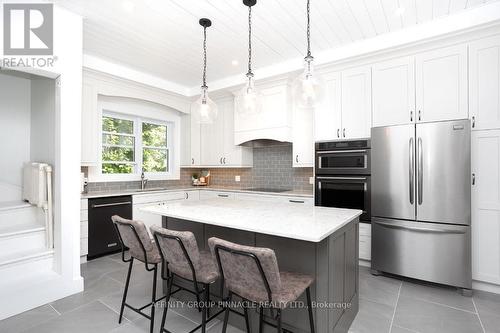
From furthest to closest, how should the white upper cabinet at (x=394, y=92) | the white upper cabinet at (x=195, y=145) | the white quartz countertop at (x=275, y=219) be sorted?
the white upper cabinet at (x=195, y=145) < the white upper cabinet at (x=394, y=92) < the white quartz countertop at (x=275, y=219)

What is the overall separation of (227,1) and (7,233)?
3.07m

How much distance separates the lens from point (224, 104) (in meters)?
5.08

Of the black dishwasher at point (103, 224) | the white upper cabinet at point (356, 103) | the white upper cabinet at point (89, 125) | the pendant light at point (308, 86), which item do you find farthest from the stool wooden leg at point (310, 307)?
the white upper cabinet at point (89, 125)

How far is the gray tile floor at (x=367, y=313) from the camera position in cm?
212

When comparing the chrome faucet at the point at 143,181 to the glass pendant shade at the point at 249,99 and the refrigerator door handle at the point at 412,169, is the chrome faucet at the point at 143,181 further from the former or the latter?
the refrigerator door handle at the point at 412,169

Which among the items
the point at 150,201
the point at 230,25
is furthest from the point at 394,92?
the point at 150,201

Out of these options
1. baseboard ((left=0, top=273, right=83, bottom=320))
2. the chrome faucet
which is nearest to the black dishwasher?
the chrome faucet

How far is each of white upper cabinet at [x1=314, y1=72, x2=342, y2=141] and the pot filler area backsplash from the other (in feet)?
3.00

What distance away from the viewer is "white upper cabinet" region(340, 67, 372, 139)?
10.9 feet

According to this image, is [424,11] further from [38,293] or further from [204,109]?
[38,293]

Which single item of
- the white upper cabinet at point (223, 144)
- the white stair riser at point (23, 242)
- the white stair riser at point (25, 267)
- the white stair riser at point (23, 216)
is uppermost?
the white upper cabinet at point (223, 144)

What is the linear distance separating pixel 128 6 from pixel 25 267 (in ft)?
8.82

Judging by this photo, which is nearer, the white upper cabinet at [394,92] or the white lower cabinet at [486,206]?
the white lower cabinet at [486,206]

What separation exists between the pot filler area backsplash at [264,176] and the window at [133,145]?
0.86 ft
